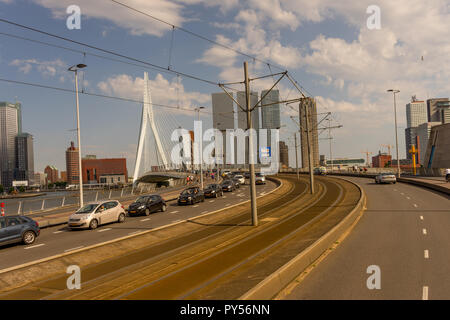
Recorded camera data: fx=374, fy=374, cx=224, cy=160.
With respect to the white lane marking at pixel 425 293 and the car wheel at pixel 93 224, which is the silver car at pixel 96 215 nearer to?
the car wheel at pixel 93 224

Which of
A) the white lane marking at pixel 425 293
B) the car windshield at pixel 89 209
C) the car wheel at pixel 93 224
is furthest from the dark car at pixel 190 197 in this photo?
the white lane marking at pixel 425 293

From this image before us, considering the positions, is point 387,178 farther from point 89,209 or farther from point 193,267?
point 193,267

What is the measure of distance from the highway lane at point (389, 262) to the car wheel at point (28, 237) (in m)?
14.2

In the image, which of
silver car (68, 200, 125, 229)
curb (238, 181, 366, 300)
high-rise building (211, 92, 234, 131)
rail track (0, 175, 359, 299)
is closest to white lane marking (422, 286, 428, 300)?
curb (238, 181, 366, 300)

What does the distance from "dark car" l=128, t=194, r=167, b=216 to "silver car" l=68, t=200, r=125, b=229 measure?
2.98m

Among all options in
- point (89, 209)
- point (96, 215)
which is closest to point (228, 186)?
point (89, 209)

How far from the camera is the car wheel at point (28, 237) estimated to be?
18272 millimetres

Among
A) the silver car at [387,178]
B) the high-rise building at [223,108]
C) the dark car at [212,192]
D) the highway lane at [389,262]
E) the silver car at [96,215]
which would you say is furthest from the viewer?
the high-rise building at [223,108]

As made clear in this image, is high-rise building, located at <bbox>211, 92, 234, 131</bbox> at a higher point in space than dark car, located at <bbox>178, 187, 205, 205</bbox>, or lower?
higher

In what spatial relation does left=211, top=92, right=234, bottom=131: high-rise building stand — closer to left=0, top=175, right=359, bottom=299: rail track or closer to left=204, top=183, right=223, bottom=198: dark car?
left=204, top=183, right=223, bottom=198: dark car

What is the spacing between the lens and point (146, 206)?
28984 millimetres

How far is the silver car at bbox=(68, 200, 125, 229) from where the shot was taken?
22656 millimetres
